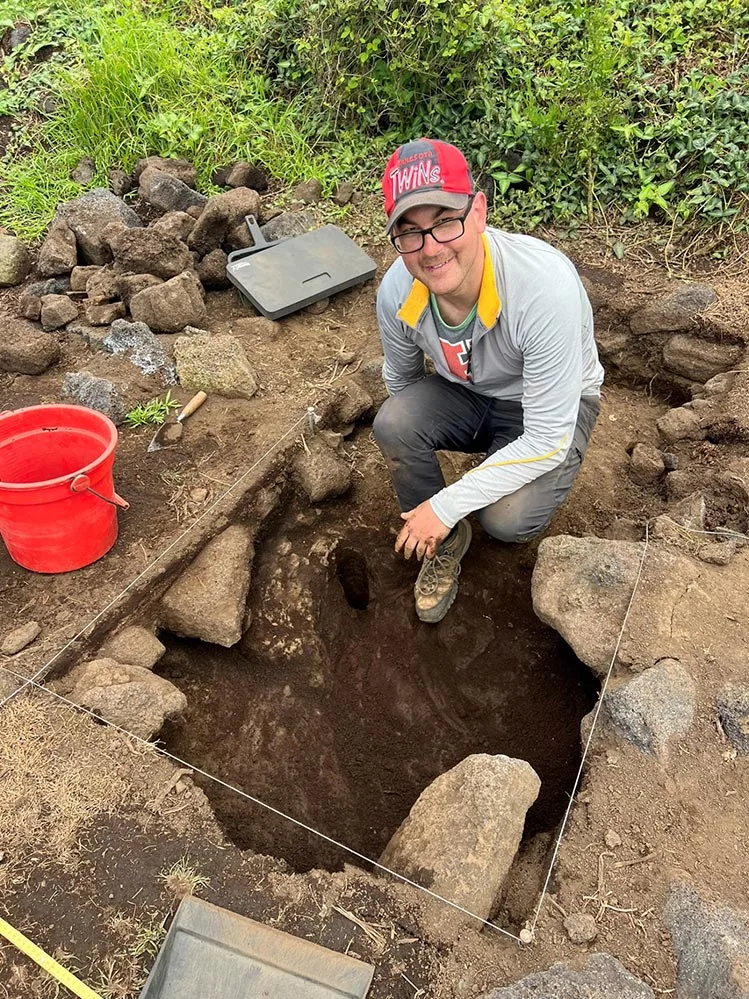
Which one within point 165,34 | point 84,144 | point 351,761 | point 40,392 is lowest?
point 351,761

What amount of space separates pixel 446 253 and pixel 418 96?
2.93 m

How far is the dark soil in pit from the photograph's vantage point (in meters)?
2.42

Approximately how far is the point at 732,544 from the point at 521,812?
3.83 ft

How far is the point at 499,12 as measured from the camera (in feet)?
13.4

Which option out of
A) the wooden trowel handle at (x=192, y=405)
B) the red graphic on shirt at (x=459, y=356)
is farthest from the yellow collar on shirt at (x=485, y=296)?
the wooden trowel handle at (x=192, y=405)

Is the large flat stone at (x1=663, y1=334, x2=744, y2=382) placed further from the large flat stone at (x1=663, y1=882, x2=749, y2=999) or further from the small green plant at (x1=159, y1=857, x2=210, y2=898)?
the small green plant at (x1=159, y1=857, x2=210, y2=898)

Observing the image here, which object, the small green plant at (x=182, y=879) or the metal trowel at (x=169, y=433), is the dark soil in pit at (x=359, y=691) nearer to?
the small green plant at (x=182, y=879)

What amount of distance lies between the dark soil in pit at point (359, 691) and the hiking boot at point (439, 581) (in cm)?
9

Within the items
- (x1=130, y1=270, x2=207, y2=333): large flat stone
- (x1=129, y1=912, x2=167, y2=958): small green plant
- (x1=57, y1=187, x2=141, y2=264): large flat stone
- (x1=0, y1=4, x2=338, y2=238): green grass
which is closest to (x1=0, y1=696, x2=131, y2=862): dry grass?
(x1=129, y1=912, x2=167, y2=958): small green plant

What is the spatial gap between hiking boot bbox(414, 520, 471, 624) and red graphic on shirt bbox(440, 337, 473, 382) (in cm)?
66

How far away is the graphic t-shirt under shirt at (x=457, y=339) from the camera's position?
2.33 m

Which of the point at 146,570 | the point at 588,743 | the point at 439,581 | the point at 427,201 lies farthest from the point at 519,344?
the point at 146,570

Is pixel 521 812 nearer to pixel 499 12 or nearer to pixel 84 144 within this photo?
pixel 499 12

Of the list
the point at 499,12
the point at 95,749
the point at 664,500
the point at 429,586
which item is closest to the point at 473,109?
the point at 499,12
